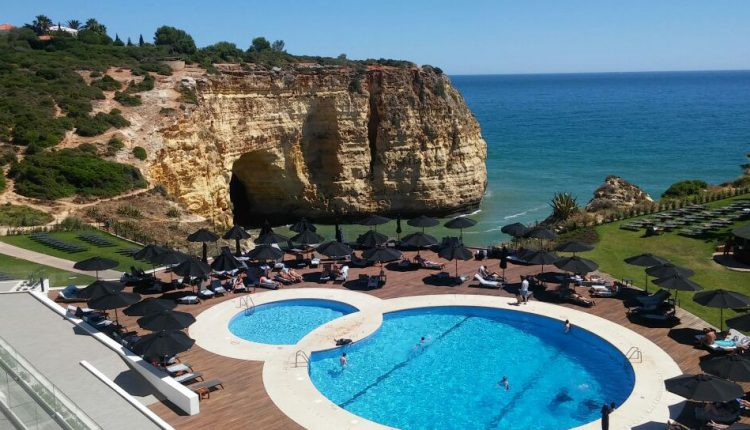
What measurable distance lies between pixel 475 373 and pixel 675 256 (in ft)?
48.2

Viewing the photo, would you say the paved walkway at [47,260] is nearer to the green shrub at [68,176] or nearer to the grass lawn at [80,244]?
the grass lawn at [80,244]

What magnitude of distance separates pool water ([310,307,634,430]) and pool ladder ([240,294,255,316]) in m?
4.77

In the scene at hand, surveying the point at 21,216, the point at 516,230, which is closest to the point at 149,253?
the point at 21,216

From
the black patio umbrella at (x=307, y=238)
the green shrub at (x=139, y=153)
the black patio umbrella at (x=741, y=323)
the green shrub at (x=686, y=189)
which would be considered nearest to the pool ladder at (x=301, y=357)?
Result: the black patio umbrella at (x=307, y=238)

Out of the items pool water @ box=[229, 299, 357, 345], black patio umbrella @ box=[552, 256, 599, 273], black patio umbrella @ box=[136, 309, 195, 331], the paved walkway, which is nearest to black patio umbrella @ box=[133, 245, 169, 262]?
the paved walkway

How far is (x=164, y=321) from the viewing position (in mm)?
17688

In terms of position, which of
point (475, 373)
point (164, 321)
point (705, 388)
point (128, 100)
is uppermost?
point (128, 100)

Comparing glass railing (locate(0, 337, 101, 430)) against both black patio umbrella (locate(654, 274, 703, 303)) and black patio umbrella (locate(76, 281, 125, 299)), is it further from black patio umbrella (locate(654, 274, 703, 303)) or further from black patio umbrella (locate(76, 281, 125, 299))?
black patio umbrella (locate(654, 274, 703, 303))

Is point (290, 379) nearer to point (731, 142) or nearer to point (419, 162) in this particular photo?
point (419, 162)

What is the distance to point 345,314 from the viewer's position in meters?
22.8

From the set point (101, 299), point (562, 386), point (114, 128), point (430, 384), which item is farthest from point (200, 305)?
point (114, 128)

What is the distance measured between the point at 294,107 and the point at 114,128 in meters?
14.5

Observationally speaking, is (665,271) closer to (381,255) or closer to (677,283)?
(677,283)

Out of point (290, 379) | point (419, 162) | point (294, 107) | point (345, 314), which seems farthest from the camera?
point (419, 162)
